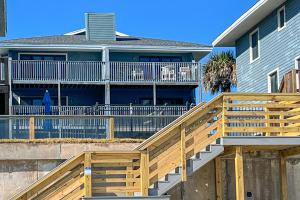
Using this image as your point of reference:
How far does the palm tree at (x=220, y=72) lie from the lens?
4681 cm

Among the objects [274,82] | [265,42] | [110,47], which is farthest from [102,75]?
[274,82]

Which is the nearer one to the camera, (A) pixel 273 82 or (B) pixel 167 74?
(A) pixel 273 82

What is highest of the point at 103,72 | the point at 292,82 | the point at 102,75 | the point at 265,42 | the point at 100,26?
the point at 100,26

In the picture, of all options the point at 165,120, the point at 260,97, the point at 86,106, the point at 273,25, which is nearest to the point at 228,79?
the point at 86,106

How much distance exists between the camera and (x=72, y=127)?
2330 centimetres

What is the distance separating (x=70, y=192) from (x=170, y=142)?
3.04m

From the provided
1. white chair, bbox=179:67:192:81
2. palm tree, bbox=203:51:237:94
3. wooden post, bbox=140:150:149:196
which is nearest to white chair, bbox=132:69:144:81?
white chair, bbox=179:67:192:81

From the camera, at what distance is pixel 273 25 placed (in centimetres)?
2894

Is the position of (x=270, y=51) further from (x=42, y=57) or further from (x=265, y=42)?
(x=42, y=57)

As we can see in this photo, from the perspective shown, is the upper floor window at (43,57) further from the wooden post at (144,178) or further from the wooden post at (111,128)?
the wooden post at (144,178)

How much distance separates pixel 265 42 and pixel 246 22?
4.11 ft

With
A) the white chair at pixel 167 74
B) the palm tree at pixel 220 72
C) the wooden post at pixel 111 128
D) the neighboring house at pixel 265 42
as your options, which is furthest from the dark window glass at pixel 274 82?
the palm tree at pixel 220 72

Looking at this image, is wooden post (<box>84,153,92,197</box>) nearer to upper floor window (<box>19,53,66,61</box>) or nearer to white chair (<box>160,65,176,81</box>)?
white chair (<box>160,65,176,81</box>)

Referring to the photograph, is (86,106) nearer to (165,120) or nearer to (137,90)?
(137,90)
